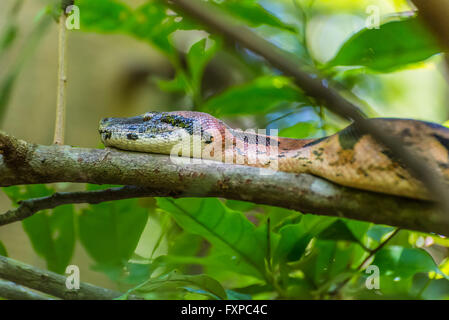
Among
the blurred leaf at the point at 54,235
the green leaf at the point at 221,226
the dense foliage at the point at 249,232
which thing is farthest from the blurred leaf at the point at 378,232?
Result: the blurred leaf at the point at 54,235

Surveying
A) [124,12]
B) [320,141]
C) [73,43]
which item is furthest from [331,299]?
[73,43]

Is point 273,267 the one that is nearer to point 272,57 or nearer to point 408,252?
point 408,252

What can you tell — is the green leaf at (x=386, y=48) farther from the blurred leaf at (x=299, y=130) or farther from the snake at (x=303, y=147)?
the snake at (x=303, y=147)

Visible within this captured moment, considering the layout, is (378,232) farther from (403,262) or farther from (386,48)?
(386,48)

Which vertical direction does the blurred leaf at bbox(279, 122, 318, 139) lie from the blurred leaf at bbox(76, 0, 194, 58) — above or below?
below

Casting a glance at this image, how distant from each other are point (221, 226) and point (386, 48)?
857 mm

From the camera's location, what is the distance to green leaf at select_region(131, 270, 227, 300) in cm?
128

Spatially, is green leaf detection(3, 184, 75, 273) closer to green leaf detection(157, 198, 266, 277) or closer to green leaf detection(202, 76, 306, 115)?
green leaf detection(157, 198, 266, 277)

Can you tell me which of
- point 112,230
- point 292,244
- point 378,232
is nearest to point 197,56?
point 112,230

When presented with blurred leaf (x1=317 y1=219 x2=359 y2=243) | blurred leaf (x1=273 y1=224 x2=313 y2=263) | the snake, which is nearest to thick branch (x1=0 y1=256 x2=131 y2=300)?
the snake

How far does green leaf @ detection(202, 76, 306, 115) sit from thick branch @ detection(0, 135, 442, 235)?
678 millimetres

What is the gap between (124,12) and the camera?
1.86 metres

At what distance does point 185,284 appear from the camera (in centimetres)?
134
